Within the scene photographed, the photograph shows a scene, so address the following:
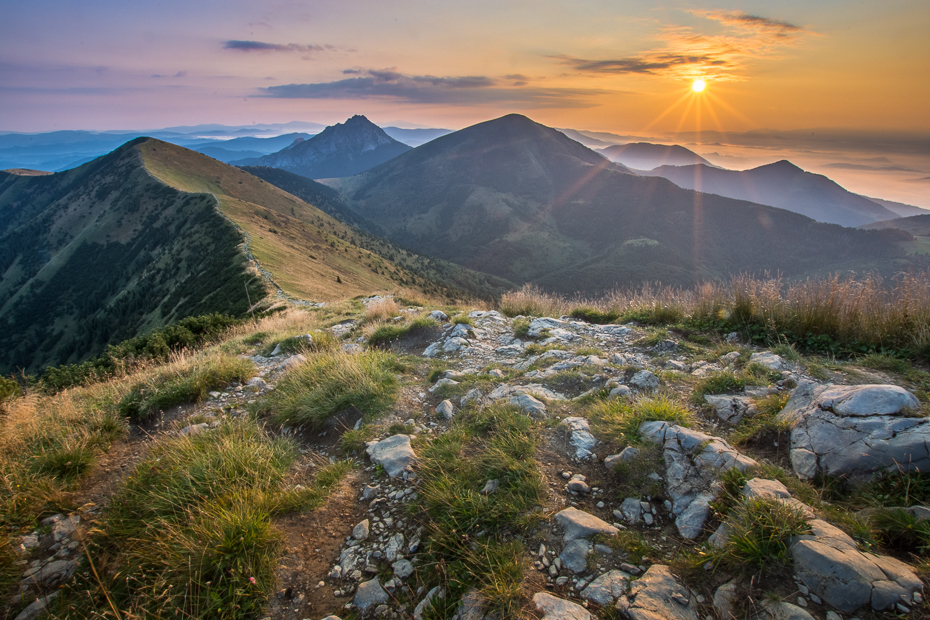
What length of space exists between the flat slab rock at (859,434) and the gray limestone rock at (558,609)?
244 centimetres

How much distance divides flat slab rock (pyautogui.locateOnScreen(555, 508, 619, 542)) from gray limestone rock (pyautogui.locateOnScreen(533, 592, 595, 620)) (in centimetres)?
51

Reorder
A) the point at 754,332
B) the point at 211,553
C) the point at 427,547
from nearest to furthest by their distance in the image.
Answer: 1. the point at 211,553
2. the point at 427,547
3. the point at 754,332

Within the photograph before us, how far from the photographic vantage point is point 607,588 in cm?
262

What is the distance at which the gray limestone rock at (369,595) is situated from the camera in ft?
9.23

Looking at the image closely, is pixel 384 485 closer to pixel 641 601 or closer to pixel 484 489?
pixel 484 489

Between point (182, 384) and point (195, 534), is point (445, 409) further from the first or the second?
point (182, 384)

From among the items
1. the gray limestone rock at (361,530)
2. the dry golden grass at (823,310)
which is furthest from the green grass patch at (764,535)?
the dry golden grass at (823,310)

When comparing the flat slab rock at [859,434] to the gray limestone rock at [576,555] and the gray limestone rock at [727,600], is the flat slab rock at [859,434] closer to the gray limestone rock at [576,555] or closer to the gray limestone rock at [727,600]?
the gray limestone rock at [727,600]

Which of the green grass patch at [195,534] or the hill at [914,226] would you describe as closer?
the green grass patch at [195,534]

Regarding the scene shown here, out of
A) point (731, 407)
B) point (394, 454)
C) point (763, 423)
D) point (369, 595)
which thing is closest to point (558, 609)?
point (369, 595)

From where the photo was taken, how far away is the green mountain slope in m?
44.4

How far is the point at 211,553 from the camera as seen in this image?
2.83 meters

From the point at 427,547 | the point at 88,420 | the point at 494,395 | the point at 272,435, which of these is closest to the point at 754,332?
the point at 494,395

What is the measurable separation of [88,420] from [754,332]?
1095 cm
